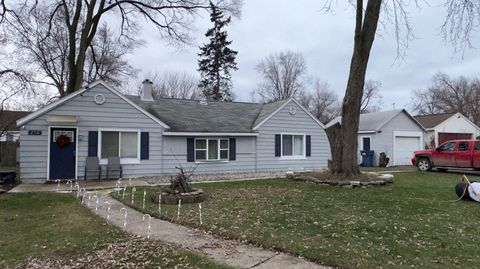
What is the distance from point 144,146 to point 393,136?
17.5 meters

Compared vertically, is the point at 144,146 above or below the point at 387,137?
below

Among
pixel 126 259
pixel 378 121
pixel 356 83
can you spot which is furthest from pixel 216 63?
pixel 126 259

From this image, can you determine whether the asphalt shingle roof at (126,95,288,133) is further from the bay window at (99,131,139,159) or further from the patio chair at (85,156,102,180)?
the patio chair at (85,156,102,180)

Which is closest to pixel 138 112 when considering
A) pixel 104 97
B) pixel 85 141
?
pixel 104 97

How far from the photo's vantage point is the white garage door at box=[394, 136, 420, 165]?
2517cm

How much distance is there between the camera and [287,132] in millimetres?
19672

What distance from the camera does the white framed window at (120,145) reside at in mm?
14875

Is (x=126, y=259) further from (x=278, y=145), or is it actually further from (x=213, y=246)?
(x=278, y=145)

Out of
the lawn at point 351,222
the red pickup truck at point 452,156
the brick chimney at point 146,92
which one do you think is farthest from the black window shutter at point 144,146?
the red pickup truck at point 452,156

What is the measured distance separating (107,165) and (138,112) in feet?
8.57

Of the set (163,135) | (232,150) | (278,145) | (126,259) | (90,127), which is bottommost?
(126,259)

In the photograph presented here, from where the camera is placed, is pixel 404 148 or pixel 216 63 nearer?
pixel 404 148

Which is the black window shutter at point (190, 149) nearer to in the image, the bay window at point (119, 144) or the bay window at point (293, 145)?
the bay window at point (119, 144)

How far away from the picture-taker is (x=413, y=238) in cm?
593
